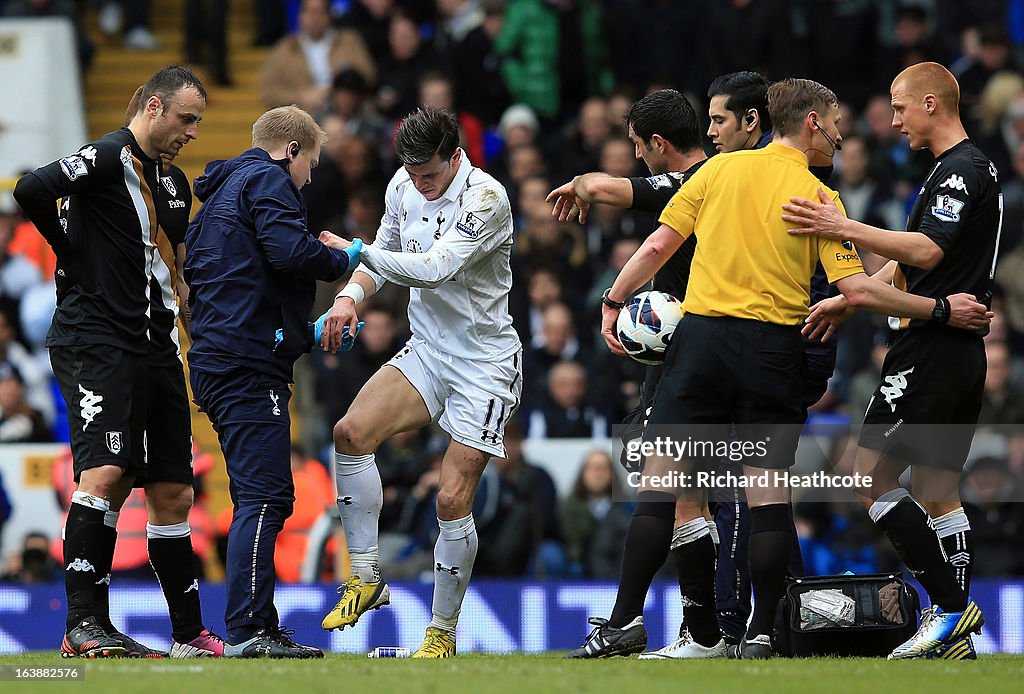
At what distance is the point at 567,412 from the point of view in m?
12.0

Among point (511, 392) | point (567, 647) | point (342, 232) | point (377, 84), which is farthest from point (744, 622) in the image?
point (377, 84)

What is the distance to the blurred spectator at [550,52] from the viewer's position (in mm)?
15164

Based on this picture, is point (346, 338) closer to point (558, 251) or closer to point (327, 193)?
point (558, 251)

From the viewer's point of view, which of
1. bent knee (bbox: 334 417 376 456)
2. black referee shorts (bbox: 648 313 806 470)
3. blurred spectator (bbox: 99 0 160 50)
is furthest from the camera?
blurred spectator (bbox: 99 0 160 50)

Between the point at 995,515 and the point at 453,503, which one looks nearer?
the point at 453,503

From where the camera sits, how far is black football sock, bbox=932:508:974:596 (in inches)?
292

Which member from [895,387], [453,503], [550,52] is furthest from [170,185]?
[550,52]

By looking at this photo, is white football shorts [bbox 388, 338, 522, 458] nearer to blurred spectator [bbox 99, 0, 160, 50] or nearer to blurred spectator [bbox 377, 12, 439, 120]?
blurred spectator [bbox 377, 12, 439, 120]

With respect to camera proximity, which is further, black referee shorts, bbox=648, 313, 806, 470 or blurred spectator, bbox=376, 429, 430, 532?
blurred spectator, bbox=376, 429, 430, 532

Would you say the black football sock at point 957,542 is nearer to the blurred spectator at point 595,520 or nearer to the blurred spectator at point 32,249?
the blurred spectator at point 595,520


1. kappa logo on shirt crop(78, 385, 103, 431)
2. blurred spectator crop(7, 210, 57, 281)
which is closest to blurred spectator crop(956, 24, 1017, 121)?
blurred spectator crop(7, 210, 57, 281)

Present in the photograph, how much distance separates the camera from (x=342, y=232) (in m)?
13.6

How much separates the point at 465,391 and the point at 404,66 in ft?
26.2

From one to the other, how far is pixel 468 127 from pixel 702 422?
324 inches
